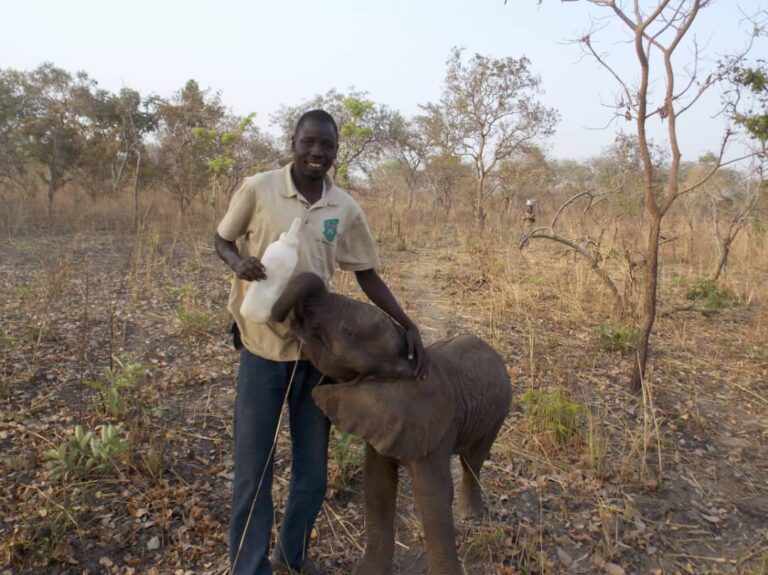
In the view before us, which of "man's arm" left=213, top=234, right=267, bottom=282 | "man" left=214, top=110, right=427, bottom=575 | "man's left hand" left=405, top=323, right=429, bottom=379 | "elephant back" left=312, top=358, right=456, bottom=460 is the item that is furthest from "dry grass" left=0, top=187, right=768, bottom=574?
"man's arm" left=213, top=234, right=267, bottom=282

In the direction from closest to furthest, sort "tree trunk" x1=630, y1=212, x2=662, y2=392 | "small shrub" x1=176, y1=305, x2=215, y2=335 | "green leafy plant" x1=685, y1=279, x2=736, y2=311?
"tree trunk" x1=630, y1=212, x2=662, y2=392 < "small shrub" x1=176, y1=305, x2=215, y2=335 < "green leafy plant" x1=685, y1=279, x2=736, y2=311

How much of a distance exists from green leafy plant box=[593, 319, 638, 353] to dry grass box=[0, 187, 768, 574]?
0.33 feet

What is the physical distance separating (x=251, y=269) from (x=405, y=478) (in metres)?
Result: 2.00

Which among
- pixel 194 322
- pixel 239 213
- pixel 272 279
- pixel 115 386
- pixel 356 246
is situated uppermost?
pixel 239 213

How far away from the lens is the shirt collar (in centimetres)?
204

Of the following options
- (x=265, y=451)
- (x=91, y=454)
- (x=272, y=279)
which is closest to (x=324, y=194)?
(x=272, y=279)

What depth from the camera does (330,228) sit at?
2.12m

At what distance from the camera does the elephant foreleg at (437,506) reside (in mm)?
2078

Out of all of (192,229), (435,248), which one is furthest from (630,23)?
(192,229)

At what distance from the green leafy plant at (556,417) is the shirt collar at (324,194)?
7.44 ft

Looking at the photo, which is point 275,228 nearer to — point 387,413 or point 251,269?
point 251,269

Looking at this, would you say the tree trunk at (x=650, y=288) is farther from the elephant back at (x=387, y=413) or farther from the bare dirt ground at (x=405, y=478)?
the elephant back at (x=387, y=413)

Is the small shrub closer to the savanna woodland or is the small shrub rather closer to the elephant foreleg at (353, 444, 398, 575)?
the savanna woodland

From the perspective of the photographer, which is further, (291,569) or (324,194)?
(291,569)
